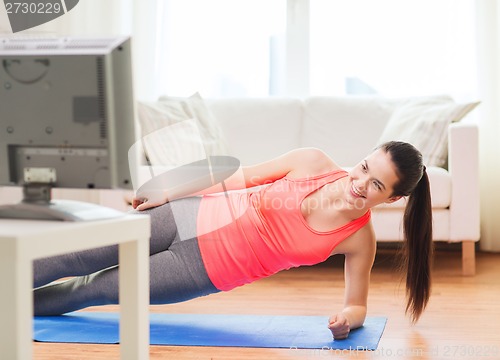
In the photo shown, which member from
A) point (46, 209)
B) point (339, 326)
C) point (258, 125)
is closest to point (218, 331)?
point (339, 326)

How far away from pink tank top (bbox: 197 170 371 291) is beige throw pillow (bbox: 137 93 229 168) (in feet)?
4.75

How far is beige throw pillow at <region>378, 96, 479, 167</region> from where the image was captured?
3633mm

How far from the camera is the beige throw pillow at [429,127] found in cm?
363

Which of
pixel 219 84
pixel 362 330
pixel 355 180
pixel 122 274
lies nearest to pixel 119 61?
pixel 122 274

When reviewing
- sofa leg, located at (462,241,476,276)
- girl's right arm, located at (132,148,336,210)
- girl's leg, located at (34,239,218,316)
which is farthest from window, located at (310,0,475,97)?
girl's leg, located at (34,239,218,316)

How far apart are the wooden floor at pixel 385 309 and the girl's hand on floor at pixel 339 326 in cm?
10

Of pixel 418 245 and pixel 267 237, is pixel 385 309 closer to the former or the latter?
pixel 418 245

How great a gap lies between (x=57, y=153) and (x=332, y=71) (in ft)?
10.6

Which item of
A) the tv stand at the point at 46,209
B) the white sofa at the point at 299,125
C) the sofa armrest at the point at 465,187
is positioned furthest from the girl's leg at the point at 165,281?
the sofa armrest at the point at 465,187

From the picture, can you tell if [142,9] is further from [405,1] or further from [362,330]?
[362,330]

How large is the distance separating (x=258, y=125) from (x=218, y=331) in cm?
202

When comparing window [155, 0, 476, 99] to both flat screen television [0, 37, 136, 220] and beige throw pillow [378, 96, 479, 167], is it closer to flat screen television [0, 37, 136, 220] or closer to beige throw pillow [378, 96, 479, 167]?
beige throw pillow [378, 96, 479, 167]

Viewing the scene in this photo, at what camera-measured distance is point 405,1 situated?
4.34 meters

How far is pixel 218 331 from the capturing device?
2.28 m
